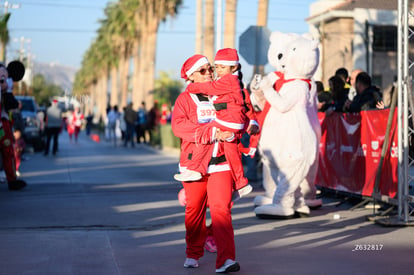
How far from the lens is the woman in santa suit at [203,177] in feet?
21.6

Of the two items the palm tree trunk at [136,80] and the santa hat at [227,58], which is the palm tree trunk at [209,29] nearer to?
the santa hat at [227,58]

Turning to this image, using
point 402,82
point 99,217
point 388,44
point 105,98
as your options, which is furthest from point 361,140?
point 105,98

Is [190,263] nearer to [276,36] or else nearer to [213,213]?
[213,213]

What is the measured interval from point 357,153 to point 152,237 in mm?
4243

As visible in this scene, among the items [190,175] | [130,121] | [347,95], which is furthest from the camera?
[130,121]

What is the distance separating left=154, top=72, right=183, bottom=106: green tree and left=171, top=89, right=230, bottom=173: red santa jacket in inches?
4698

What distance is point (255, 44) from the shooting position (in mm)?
17266

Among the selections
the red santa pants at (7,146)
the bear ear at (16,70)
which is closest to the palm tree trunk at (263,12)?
the bear ear at (16,70)

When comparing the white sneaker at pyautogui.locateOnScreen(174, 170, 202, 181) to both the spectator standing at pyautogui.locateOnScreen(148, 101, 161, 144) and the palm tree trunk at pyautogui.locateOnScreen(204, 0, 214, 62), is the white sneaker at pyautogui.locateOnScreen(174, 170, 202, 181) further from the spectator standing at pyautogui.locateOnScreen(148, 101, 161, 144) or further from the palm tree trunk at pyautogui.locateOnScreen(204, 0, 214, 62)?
the spectator standing at pyautogui.locateOnScreen(148, 101, 161, 144)

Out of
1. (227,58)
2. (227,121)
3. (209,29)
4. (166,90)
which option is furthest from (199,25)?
(166,90)

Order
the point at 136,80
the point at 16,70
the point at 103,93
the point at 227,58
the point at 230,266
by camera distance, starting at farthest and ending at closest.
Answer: the point at 103,93, the point at 136,80, the point at 16,70, the point at 227,58, the point at 230,266

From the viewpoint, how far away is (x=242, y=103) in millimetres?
6891

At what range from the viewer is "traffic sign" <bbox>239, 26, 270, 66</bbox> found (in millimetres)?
17234

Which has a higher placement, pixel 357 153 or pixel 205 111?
pixel 205 111
